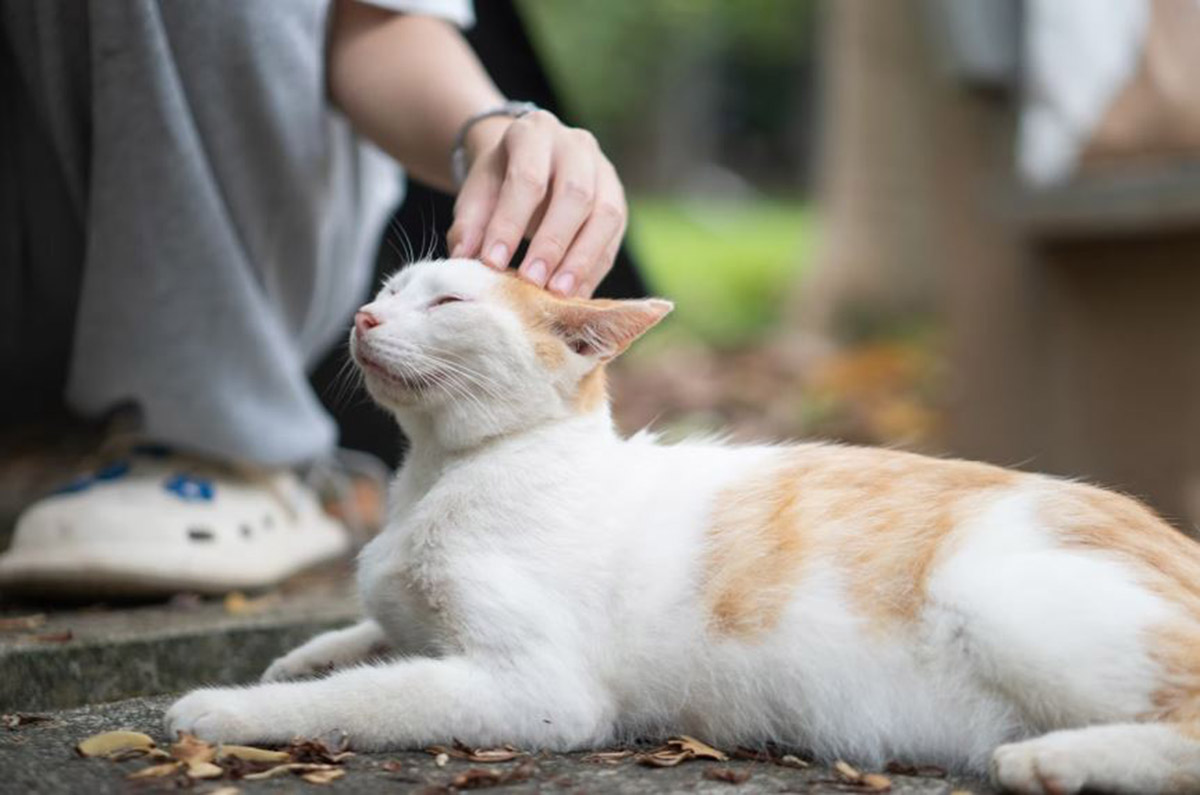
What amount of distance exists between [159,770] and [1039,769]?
906mm

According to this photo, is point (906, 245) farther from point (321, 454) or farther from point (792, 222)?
point (792, 222)

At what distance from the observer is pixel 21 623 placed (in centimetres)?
210

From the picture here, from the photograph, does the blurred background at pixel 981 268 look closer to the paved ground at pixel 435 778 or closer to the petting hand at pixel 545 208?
the petting hand at pixel 545 208

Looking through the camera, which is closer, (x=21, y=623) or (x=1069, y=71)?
(x=21, y=623)

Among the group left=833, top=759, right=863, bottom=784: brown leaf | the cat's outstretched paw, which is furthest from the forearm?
the cat's outstretched paw

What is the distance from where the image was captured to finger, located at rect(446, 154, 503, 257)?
6.15ft

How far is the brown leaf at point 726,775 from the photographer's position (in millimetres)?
1530

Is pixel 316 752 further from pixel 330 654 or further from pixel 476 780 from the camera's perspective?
pixel 330 654

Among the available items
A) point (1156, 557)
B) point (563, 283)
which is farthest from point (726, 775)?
point (563, 283)

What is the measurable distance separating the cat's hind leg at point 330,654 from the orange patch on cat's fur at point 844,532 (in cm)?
49

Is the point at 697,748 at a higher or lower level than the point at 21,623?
higher

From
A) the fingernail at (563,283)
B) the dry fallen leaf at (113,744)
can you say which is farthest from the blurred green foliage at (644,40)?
the dry fallen leaf at (113,744)

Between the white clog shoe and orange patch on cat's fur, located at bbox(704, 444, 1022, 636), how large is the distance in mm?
993

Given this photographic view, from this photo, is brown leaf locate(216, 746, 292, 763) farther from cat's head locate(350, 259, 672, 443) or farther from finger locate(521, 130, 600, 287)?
finger locate(521, 130, 600, 287)
